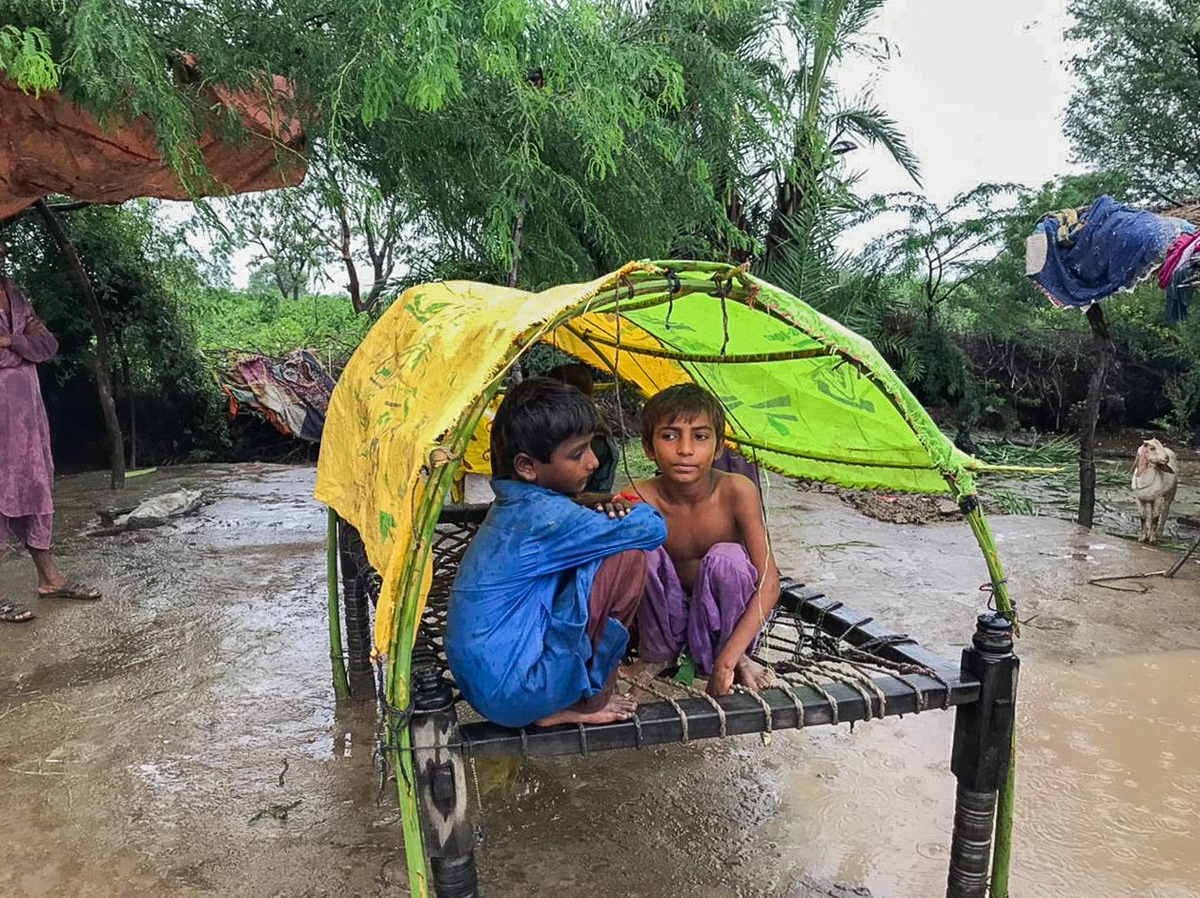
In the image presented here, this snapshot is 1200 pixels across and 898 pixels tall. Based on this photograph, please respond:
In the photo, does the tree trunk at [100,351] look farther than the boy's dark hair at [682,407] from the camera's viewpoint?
Yes

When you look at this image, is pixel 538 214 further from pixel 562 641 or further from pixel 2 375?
pixel 562 641

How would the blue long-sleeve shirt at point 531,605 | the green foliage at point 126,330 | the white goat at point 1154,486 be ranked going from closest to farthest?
1. the blue long-sleeve shirt at point 531,605
2. the white goat at point 1154,486
3. the green foliage at point 126,330

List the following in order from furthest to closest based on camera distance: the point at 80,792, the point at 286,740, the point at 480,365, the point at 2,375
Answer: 1. the point at 2,375
2. the point at 286,740
3. the point at 80,792
4. the point at 480,365

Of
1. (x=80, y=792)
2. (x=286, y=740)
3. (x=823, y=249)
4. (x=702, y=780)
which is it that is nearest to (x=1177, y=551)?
(x=823, y=249)

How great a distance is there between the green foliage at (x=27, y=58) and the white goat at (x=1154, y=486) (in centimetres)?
704

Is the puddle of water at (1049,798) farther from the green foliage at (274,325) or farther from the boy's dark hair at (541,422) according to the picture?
the green foliage at (274,325)

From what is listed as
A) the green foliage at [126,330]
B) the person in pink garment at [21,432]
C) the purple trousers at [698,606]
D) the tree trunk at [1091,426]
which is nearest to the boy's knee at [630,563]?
the purple trousers at [698,606]

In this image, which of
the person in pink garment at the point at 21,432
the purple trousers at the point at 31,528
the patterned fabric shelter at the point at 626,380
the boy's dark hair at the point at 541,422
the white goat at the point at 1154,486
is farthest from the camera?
the white goat at the point at 1154,486

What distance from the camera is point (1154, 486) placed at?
20.8 ft

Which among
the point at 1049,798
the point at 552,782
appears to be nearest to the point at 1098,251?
the point at 1049,798

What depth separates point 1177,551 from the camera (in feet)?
20.3

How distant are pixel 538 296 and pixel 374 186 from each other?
269 centimetres

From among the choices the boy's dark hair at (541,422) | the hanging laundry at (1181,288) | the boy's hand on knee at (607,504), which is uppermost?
the hanging laundry at (1181,288)

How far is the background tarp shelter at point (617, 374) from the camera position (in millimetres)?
1676
